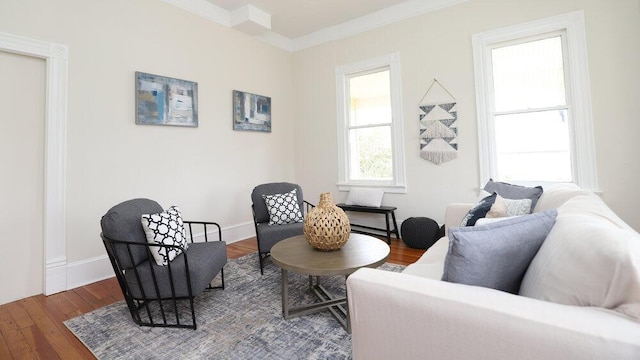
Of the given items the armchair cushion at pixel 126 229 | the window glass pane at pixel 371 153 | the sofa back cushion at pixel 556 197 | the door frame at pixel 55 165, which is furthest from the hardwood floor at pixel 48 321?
the window glass pane at pixel 371 153

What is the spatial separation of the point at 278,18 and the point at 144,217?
135 inches

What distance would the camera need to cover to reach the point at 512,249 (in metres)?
1.03

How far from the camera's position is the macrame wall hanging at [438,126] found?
368cm

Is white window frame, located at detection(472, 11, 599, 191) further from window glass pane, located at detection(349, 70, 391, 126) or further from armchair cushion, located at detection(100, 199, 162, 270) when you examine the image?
armchair cushion, located at detection(100, 199, 162, 270)

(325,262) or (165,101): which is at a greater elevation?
(165,101)

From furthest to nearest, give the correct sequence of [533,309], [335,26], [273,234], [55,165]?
[335,26] → [273,234] → [55,165] → [533,309]

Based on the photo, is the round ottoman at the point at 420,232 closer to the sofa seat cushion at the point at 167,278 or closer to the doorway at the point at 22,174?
the sofa seat cushion at the point at 167,278

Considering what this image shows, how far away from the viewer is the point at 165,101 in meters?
3.37

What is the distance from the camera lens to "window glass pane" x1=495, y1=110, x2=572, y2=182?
3174 mm

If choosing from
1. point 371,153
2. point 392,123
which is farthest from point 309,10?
point 371,153

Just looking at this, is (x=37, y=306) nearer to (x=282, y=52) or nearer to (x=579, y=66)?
(x=282, y=52)

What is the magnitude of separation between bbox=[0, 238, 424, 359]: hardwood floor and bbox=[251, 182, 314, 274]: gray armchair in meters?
1.25

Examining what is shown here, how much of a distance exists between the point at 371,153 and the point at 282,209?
6.06 feet

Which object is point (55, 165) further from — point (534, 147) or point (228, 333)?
point (534, 147)
